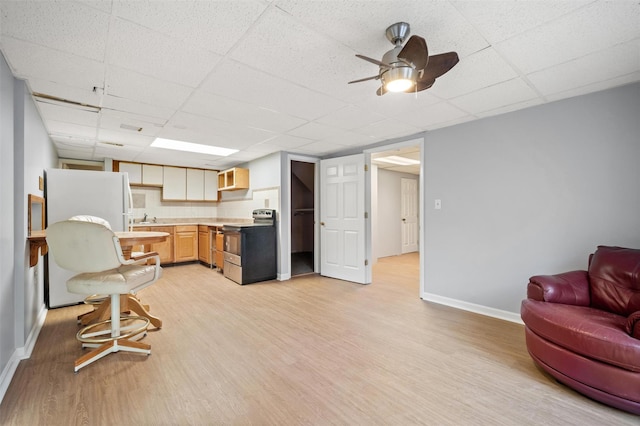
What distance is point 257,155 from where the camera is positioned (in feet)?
17.7

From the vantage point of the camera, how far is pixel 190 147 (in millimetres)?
4762

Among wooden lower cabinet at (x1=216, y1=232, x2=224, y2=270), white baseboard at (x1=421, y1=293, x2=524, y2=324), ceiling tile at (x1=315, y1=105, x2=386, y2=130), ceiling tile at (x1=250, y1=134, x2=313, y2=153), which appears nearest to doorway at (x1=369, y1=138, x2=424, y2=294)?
ceiling tile at (x1=250, y1=134, x2=313, y2=153)

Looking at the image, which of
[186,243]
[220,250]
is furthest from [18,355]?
[186,243]

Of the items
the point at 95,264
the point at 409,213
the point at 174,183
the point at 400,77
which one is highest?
the point at 400,77

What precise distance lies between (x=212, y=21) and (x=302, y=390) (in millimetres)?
2346

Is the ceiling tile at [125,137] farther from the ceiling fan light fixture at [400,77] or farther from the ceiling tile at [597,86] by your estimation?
the ceiling tile at [597,86]

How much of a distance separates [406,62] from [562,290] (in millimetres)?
2110

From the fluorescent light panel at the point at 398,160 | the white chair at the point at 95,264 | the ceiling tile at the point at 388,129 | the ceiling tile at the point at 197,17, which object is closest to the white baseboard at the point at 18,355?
the white chair at the point at 95,264

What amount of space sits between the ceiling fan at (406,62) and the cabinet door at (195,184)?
236 inches

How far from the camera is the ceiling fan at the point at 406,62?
1.60 meters

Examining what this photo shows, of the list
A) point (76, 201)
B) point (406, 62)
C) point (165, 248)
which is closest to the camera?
point (406, 62)

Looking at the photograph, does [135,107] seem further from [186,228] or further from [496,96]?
[186,228]

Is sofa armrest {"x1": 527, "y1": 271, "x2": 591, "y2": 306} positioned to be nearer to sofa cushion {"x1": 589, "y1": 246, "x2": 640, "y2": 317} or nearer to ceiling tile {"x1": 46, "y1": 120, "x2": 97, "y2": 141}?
sofa cushion {"x1": 589, "y1": 246, "x2": 640, "y2": 317}

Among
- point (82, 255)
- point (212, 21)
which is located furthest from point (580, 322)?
point (82, 255)
